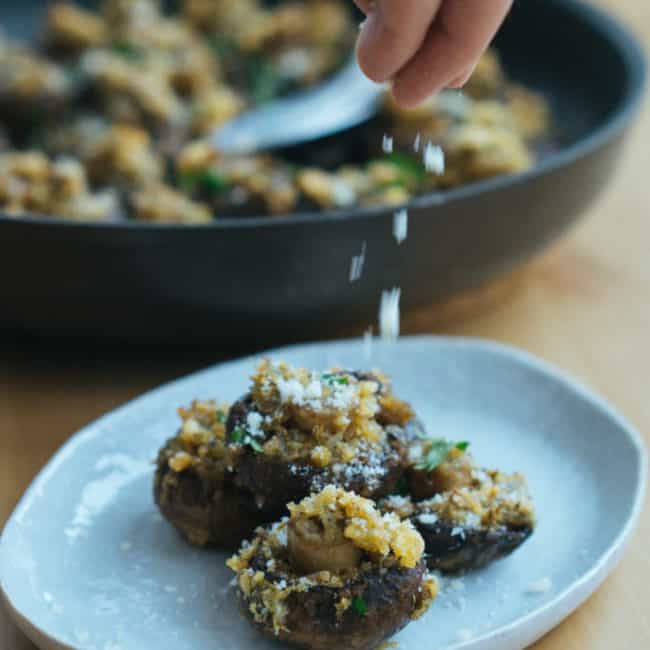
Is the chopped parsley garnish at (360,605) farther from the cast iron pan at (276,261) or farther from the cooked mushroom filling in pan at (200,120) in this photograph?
the cooked mushroom filling in pan at (200,120)

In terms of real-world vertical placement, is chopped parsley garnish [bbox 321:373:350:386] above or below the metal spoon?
above

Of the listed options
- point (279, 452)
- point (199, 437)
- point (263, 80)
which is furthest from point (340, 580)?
point (263, 80)

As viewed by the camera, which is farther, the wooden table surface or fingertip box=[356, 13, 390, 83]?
the wooden table surface

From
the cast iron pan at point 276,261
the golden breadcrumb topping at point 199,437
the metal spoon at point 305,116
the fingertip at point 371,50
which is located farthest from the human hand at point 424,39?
the metal spoon at point 305,116

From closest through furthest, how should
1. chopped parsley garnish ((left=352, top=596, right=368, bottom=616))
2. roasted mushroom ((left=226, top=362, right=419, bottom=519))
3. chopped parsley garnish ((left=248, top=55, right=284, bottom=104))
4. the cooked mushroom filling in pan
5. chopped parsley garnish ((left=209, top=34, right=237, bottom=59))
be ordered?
chopped parsley garnish ((left=352, top=596, right=368, bottom=616)) → roasted mushroom ((left=226, top=362, right=419, bottom=519)) → the cooked mushroom filling in pan → chopped parsley garnish ((left=248, top=55, right=284, bottom=104)) → chopped parsley garnish ((left=209, top=34, right=237, bottom=59))

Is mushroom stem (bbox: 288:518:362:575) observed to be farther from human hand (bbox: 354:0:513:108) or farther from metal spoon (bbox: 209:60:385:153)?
metal spoon (bbox: 209:60:385:153)

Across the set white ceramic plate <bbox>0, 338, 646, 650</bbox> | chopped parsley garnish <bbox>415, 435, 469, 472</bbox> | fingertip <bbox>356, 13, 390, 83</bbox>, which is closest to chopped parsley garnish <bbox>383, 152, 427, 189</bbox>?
white ceramic plate <bbox>0, 338, 646, 650</bbox>

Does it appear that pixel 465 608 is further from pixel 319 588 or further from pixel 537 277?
pixel 537 277
